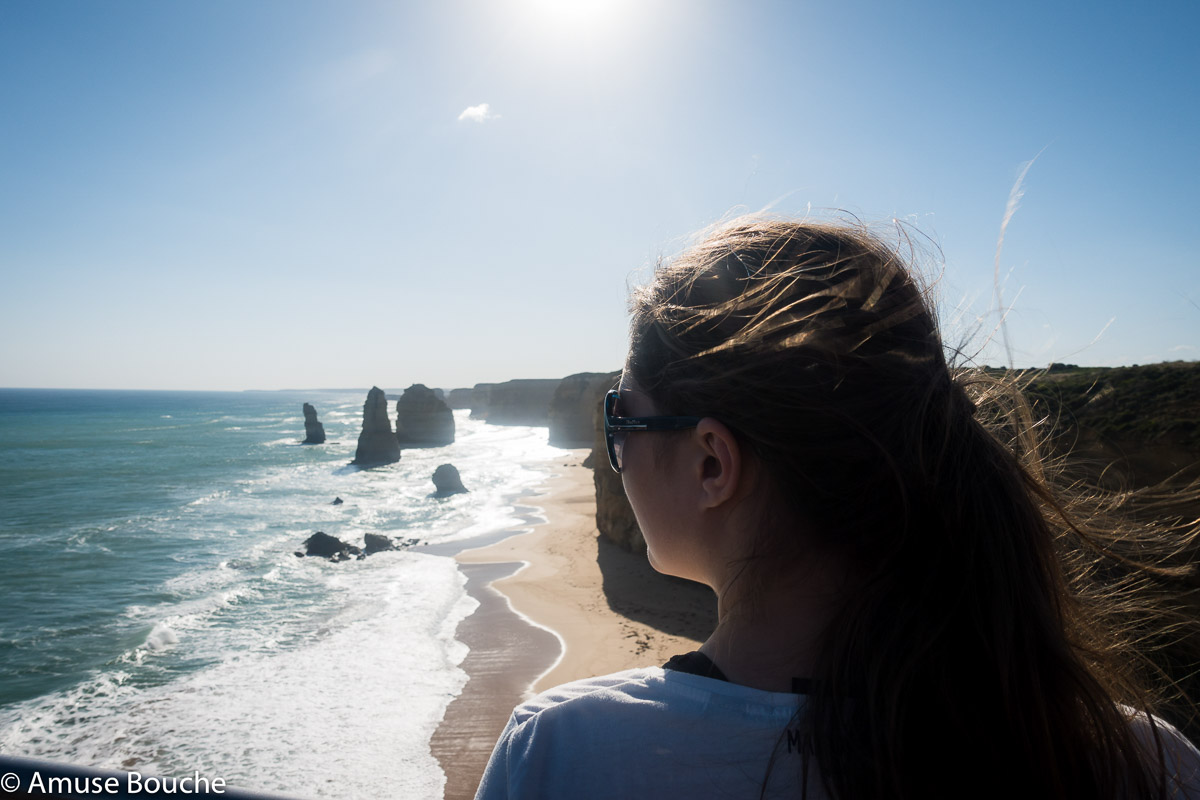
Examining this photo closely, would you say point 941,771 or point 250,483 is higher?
point 941,771

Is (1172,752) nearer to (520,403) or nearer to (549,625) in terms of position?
(549,625)

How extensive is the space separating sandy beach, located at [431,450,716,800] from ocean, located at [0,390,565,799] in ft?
1.52

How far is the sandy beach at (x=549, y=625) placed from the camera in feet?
31.9

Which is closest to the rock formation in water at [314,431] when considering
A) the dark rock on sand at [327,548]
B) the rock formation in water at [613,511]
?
the dark rock on sand at [327,548]

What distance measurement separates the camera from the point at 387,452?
50906mm

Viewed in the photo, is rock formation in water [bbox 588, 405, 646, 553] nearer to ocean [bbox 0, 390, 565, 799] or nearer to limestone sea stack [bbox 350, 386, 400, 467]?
ocean [bbox 0, 390, 565, 799]

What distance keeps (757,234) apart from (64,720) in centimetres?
1422

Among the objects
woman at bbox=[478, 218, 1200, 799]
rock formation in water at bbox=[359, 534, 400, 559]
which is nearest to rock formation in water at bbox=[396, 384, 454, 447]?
rock formation in water at bbox=[359, 534, 400, 559]

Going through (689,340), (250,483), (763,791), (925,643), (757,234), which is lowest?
(250,483)

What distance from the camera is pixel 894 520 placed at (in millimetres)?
998

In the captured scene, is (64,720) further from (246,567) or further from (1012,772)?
(1012,772)

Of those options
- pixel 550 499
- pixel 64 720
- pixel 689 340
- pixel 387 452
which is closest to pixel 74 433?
pixel 387 452

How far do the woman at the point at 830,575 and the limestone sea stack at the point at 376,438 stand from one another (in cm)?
5148

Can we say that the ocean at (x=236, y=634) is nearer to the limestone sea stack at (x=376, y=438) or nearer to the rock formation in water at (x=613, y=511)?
the rock formation in water at (x=613, y=511)
